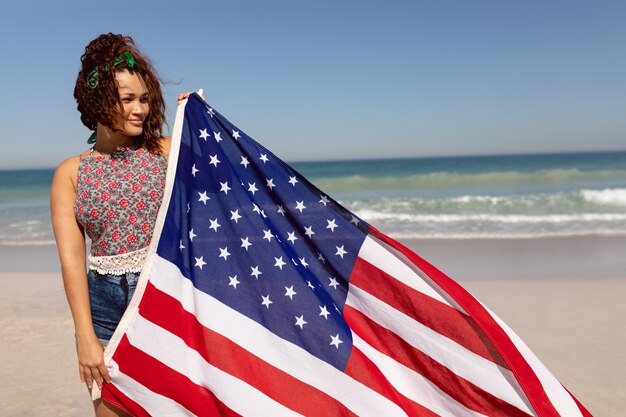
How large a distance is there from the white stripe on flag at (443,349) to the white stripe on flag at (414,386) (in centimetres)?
12

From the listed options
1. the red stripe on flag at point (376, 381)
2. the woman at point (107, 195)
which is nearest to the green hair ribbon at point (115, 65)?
the woman at point (107, 195)

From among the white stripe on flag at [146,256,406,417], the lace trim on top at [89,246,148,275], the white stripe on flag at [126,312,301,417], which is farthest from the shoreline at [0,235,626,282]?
the lace trim on top at [89,246,148,275]

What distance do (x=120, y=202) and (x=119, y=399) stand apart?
77 centimetres

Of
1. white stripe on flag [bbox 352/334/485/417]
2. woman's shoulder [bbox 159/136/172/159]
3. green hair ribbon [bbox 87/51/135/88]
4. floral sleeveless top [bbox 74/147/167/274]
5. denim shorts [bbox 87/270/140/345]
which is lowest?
white stripe on flag [bbox 352/334/485/417]

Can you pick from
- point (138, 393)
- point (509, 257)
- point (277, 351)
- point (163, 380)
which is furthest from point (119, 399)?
point (509, 257)

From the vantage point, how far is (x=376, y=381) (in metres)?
2.37

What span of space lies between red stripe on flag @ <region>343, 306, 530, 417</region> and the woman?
3.29 ft

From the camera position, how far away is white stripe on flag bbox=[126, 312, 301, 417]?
7.17 feet

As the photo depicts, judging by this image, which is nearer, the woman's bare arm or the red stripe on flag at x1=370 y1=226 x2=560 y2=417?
the woman's bare arm

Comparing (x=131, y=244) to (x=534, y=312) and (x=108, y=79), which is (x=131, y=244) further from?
(x=534, y=312)

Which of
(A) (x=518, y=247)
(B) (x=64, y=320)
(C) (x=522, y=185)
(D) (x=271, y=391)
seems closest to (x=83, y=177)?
(D) (x=271, y=391)

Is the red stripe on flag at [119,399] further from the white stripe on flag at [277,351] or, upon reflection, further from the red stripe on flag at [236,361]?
the white stripe on flag at [277,351]

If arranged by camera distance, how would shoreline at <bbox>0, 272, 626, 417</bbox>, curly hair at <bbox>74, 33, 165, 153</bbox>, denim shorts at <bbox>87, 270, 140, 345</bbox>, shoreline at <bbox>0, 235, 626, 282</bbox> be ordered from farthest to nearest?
shoreline at <bbox>0, 235, 626, 282</bbox>, shoreline at <bbox>0, 272, 626, 417</bbox>, denim shorts at <bbox>87, 270, 140, 345</bbox>, curly hair at <bbox>74, 33, 165, 153</bbox>

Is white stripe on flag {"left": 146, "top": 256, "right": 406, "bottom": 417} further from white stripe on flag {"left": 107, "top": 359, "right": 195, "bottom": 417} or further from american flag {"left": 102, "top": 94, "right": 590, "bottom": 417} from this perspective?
white stripe on flag {"left": 107, "top": 359, "right": 195, "bottom": 417}
